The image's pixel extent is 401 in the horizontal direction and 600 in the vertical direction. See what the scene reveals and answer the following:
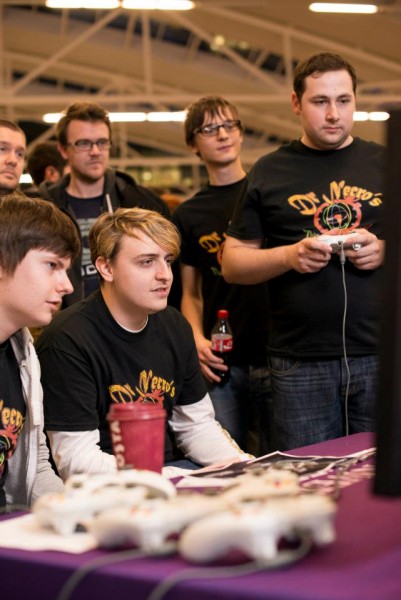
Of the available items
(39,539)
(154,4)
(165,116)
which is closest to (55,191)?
(39,539)

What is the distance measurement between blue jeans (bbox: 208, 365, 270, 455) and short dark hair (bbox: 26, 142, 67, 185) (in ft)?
6.35

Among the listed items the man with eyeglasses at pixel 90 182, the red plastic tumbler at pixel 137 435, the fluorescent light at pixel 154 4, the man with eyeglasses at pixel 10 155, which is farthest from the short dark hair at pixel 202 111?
the fluorescent light at pixel 154 4

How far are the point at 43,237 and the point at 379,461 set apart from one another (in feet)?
4.07

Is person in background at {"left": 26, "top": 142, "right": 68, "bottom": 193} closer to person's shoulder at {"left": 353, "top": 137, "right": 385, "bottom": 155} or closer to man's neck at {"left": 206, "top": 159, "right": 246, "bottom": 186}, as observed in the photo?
man's neck at {"left": 206, "top": 159, "right": 246, "bottom": 186}

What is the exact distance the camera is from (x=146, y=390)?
8.84 ft

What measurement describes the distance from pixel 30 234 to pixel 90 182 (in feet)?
5.91

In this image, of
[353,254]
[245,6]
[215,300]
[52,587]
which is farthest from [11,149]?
[245,6]

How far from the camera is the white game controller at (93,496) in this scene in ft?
4.70

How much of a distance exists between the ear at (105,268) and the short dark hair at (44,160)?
2.35m

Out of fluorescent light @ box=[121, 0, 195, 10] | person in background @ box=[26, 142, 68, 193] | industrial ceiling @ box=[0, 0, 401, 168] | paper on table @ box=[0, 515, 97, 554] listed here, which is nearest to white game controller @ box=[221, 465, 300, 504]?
paper on table @ box=[0, 515, 97, 554]

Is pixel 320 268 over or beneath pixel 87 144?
beneath

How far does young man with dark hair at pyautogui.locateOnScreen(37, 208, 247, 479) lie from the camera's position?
2.53 metres

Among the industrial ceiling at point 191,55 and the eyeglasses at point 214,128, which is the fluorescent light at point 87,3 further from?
the eyeglasses at point 214,128

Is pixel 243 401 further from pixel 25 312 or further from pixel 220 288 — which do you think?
pixel 25 312
